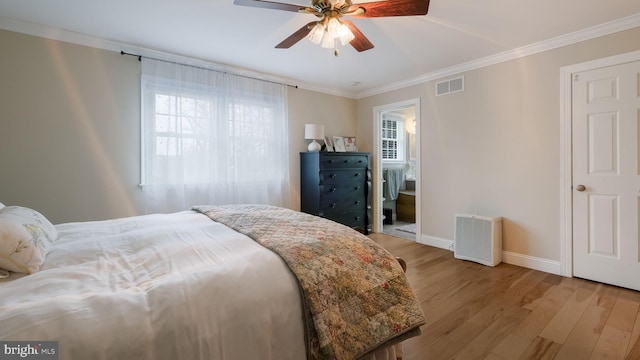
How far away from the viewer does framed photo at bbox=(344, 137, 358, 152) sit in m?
4.70

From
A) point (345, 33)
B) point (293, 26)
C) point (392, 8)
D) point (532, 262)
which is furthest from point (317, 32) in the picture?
point (532, 262)

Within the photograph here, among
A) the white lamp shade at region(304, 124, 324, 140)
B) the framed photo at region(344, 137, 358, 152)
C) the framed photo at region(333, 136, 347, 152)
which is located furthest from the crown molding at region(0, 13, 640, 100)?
the framed photo at region(344, 137, 358, 152)

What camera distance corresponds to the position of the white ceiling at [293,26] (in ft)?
7.30

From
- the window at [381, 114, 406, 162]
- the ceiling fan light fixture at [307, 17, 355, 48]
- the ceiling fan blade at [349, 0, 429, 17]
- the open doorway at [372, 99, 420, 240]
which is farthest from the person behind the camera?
the window at [381, 114, 406, 162]

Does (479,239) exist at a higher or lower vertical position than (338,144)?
lower

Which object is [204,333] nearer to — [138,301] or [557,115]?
[138,301]

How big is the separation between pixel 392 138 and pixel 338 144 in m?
1.95

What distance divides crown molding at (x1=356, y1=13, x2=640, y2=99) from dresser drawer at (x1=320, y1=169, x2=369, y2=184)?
1.46 meters

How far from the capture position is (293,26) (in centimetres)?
254

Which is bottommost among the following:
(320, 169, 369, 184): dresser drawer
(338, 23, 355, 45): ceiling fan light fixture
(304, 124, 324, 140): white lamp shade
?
(320, 169, 369, 184): dresser drawer

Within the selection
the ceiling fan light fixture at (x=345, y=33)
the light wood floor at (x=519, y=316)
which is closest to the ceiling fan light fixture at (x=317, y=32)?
the ceiling fan light fixture at (x=345, y=33)

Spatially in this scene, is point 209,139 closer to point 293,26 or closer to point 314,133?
point 314,133

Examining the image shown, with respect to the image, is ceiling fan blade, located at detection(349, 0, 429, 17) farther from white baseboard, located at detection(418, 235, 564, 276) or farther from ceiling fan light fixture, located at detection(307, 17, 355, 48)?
white baseboard, located at detection(418, 235, 564, 276)

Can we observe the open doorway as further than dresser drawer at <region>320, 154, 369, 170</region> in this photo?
Yes
